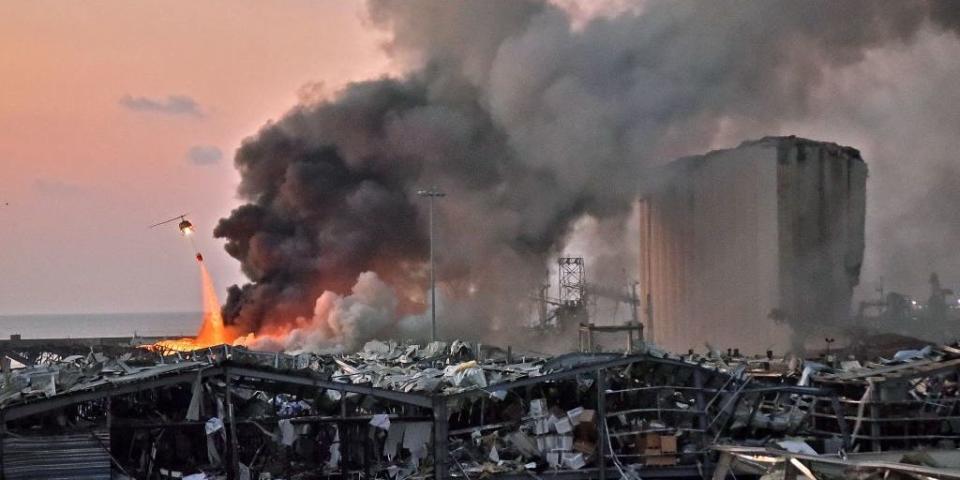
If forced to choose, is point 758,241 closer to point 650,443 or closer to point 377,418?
point 650,443

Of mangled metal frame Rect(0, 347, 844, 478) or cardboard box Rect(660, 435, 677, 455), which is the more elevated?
mangled metal frame Rect(0, 347, 844, 478)

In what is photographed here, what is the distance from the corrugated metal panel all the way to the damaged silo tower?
126 ft

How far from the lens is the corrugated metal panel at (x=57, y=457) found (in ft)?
63.2

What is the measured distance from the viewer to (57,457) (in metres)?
19.7

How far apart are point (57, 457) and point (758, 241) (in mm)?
40076

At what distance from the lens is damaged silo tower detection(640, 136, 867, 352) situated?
169 ft

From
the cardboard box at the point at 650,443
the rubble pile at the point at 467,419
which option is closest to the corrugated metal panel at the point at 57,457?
the rubble pile at the point at 467,419

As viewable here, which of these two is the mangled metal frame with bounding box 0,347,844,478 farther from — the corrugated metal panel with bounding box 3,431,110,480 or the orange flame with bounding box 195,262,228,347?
the orange flame with bounding box 195,262,228,347

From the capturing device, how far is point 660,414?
24.5m

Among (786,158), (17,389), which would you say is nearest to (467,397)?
(17,389)

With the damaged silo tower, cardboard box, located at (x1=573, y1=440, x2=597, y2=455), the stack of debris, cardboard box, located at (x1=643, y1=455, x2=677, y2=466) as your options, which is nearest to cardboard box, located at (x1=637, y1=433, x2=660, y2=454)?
the stack of debris

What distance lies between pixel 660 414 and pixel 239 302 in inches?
1607

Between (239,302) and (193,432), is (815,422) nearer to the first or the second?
(193,432)

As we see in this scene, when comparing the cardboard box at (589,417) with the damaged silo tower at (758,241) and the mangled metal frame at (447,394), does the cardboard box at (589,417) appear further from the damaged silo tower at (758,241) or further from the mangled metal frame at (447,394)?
the damaged silo tower at (758,241)
